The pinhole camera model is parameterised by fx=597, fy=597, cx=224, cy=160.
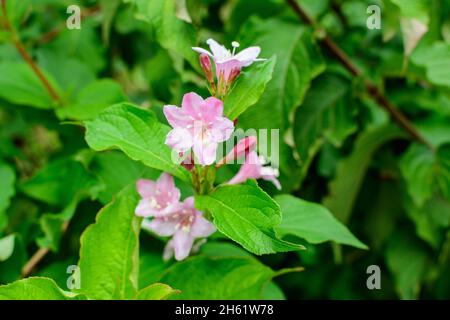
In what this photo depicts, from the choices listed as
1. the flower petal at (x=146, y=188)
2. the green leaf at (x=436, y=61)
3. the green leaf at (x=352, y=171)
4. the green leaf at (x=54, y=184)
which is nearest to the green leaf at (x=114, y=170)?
the green leaf at (x=54, y=184)

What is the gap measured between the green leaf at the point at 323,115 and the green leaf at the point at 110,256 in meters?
0.47

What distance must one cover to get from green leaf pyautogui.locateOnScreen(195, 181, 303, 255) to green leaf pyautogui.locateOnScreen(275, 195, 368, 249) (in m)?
0.15

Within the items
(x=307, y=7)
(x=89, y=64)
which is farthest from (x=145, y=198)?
(x=89, y=64)

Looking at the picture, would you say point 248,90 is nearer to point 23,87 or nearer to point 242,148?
point 242,148

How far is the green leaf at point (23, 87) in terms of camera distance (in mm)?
1185

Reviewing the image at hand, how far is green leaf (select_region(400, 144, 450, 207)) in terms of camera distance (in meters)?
1.29

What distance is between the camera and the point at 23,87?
4.00 feet

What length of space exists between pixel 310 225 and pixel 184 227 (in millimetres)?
193

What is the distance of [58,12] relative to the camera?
1.90 meters

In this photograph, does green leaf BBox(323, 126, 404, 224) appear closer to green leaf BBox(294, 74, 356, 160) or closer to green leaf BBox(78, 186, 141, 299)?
green leaf BBox(294, 74, 356, 160)

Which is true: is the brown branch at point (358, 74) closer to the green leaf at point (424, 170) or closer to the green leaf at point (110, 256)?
the green leaf at point (424, 170)

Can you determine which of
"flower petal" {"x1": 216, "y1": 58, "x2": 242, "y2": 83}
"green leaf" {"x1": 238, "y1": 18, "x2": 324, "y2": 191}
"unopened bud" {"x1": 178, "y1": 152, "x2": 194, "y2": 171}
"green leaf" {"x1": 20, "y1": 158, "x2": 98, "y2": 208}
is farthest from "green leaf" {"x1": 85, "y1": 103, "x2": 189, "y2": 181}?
"green leaf" {"x1": 20, "y1": 158, "x2": 98, "y2": 208}

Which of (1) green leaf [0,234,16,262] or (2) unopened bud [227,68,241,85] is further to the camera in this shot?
(1) green leaf [0,234,16,262]
